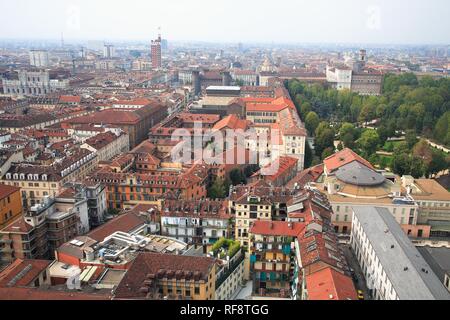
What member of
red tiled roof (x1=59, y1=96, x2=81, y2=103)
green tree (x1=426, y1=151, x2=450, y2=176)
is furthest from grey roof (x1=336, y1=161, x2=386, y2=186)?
red tiled roof (x1=59, y1=96, x2=81, y2=103)

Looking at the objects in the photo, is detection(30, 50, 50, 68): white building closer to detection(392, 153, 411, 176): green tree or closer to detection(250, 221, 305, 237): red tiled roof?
detection(392, 153, 411, 176): green tree

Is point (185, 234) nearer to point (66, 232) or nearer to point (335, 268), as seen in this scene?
point (66, 232)

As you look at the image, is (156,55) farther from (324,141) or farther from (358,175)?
(358,175)

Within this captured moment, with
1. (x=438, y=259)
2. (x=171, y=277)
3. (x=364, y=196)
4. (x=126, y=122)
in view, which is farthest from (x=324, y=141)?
(x=171, y=277)
